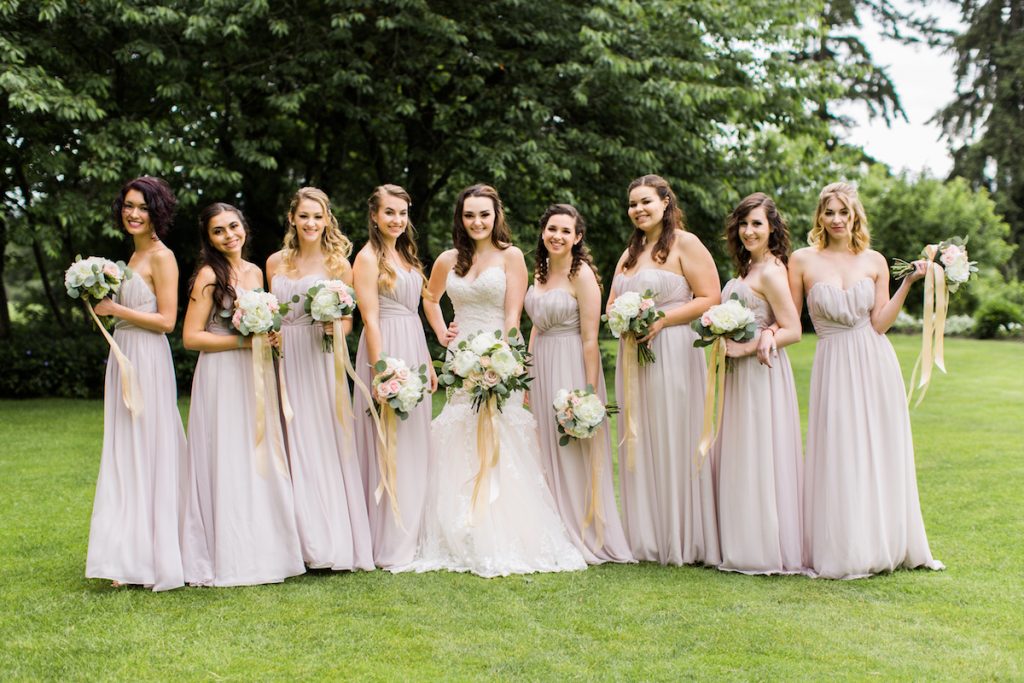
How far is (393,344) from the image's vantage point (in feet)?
22.4

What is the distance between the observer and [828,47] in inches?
1332

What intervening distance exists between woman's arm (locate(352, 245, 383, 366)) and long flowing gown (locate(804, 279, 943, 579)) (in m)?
2.93

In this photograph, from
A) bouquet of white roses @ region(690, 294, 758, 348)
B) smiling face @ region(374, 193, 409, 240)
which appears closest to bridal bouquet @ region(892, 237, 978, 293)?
bouquet of white roses @ region(690, 294, 758, 348)

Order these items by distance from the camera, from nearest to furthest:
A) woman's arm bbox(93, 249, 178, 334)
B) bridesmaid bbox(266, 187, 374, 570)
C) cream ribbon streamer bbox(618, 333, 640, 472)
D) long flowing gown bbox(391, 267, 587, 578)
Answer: woman's arm bbox(93, 249, 178, 334) → bridesmaid bbox(266, 187, 374, 570) → long flowing gown bbox(391, 267, 587, 578) → cream ribbon streamer bbox(618, 333, 640, 472)

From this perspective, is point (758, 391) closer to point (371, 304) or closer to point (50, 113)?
point (371, 304)

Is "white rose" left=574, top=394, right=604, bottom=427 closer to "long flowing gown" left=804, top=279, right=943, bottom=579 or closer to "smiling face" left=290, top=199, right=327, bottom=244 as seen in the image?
"long flowing gown" left=804, top=279, right=943, bottom=579

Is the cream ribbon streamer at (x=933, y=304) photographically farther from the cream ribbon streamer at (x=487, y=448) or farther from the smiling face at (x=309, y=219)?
the smiling face at (x=309, y=219)

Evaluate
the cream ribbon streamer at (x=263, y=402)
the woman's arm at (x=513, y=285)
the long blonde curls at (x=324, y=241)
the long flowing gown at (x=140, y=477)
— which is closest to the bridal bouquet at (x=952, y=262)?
the woman's arm at (x=513, y=285)

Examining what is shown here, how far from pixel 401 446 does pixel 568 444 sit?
1.17 meters

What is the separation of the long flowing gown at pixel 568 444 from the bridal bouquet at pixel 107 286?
2.64 meters

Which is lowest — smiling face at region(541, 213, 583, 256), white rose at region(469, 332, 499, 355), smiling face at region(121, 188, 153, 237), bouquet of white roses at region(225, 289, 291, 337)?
white rose at region(469, 332, 499, 355)

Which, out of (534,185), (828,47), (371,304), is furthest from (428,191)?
(828,47)

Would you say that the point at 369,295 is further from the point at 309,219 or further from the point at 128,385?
the point at 128,385

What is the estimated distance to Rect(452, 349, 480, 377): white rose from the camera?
6320 mm
